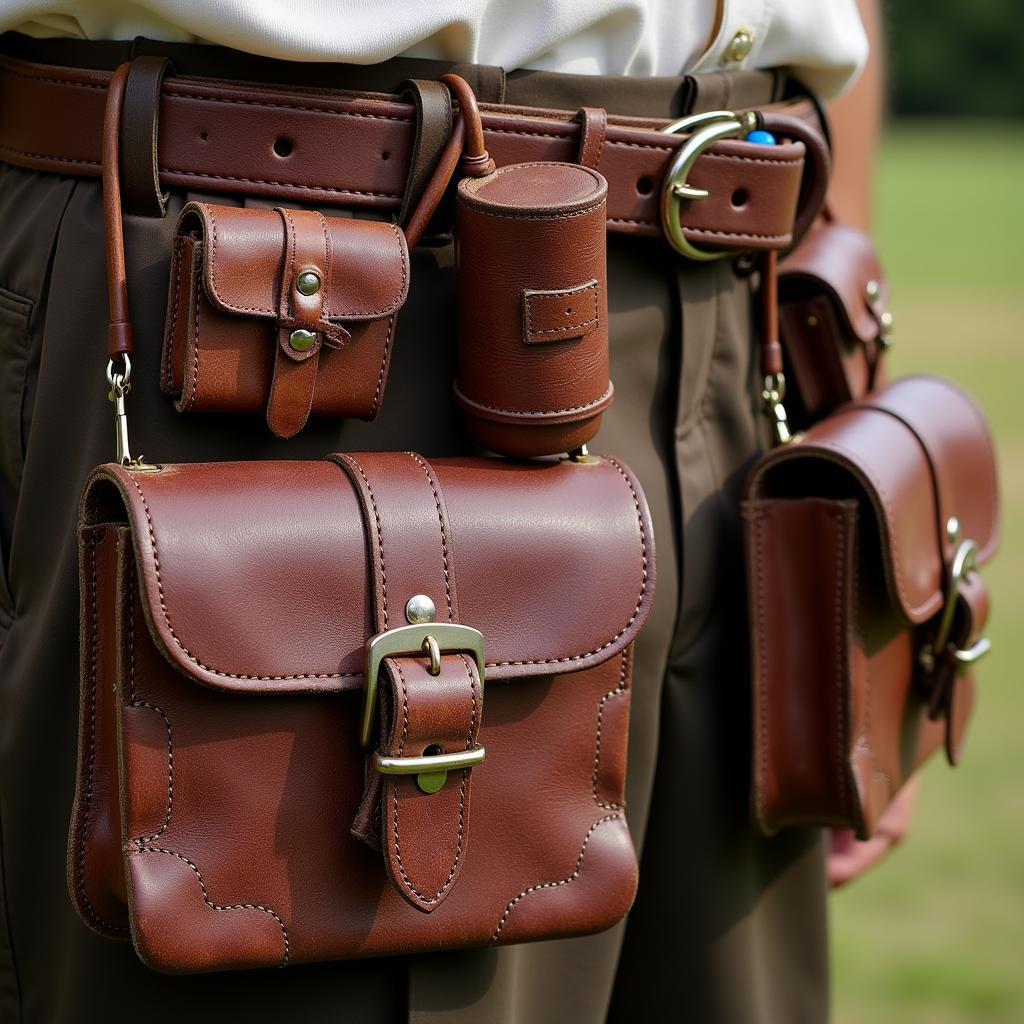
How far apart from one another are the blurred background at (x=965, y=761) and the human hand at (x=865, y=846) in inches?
41.8

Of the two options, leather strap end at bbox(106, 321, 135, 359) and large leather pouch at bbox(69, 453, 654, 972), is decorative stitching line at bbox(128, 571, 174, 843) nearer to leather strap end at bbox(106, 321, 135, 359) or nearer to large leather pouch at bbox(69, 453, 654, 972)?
large leather pouch at bbox(69, 453, 654, 972)

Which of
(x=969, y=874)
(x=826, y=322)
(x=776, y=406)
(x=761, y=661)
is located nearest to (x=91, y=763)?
(x=761, y=661)

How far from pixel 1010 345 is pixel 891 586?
8492 millimetres

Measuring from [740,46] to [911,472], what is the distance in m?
0.42

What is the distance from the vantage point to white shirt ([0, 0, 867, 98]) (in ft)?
3.48

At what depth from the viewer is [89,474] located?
1084mm

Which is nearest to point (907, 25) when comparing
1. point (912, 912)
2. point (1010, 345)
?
point (1010, 345)

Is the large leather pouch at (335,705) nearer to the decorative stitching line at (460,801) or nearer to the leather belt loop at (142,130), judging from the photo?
the decorative stitching line at (460,801)

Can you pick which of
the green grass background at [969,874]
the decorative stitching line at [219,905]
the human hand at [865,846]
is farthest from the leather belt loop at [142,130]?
the green grass background at [969,874]

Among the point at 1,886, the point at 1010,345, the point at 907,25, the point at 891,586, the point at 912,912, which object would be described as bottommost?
the point at 907,25

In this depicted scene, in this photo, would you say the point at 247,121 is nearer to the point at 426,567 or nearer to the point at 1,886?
the point at 426,567

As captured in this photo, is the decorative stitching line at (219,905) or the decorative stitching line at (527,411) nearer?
the decorative stitching line at (219,905)

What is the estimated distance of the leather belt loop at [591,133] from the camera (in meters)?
1.17

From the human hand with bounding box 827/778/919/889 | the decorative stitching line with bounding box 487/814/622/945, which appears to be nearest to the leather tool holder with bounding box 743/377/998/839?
the decorative stitching line with bounding box 487/814/622/945
